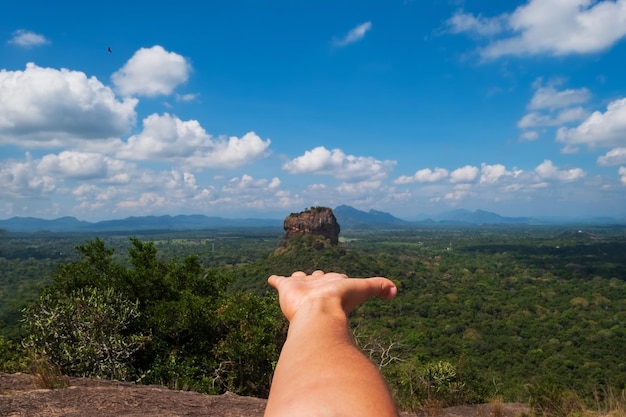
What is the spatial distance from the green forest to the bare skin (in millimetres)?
6204

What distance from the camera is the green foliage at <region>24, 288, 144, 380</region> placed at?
9.81 m

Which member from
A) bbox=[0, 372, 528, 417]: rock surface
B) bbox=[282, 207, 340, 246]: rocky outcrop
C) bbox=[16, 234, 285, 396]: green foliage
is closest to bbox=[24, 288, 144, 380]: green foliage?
bbox=[16, 234, 285, 396]: green foliage

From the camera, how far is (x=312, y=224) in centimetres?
8031

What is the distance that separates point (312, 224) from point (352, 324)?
148ft

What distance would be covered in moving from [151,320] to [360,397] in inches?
492

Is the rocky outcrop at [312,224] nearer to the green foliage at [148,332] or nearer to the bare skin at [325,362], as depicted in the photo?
the green foliage at [148,332]

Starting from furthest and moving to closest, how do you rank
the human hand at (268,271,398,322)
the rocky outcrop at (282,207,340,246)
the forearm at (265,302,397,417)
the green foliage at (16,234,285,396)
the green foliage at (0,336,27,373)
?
the rocky outcrop at (282,207,340,246) → the green foliage at (0,336,27,373) → the green foliage at (16,234,285,396) → the human hand at (268,271,398,322) → the forearm at (265,302,397,417)

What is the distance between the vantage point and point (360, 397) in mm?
1229

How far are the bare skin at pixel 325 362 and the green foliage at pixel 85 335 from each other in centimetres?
957

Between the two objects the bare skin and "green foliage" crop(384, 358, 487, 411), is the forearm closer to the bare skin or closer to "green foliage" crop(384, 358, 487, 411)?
the bare skin

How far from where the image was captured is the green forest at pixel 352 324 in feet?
35.2

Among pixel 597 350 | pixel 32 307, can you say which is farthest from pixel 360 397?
pixel 597 350

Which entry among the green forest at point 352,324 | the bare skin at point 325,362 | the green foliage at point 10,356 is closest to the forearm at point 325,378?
the bare skin at point 325,362

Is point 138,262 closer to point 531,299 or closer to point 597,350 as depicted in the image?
point 597,350
